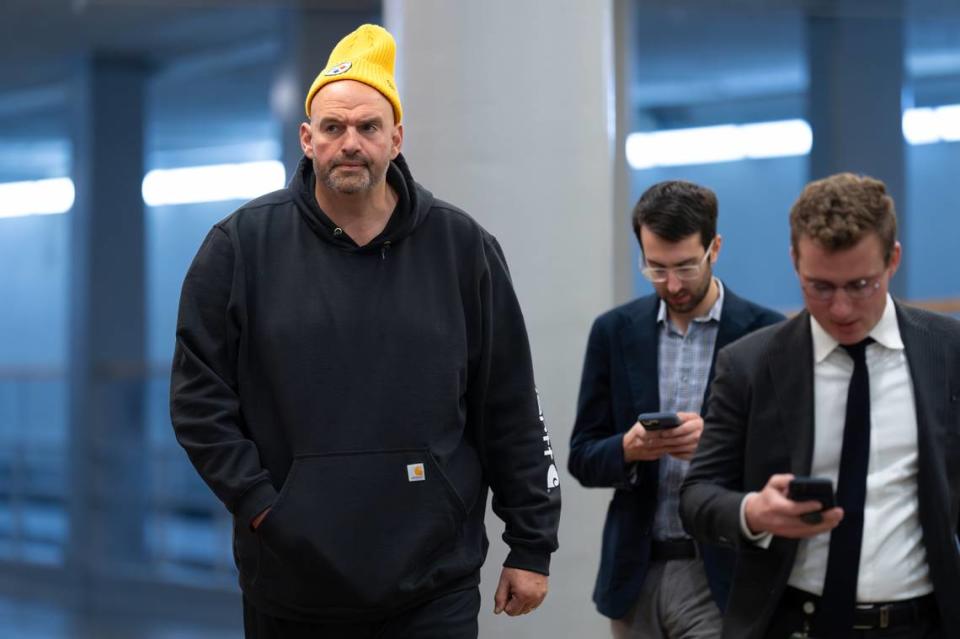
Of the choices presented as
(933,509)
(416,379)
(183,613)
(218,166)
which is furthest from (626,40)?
(933,509)

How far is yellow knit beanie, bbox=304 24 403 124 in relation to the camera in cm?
360

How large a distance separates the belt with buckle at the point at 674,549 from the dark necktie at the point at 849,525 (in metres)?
1.21

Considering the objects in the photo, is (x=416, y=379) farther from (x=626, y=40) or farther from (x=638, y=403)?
(x=626, y=40)

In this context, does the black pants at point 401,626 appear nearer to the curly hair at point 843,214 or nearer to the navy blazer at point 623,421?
the navy blazer at point 623,421

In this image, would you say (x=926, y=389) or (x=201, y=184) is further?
(x=201, y=184)

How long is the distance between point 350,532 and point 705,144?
8252mm

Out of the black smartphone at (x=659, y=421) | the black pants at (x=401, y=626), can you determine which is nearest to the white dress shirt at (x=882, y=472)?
the black smartphone at (x=659, y=421)

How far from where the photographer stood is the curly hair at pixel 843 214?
9.30ft

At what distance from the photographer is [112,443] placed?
12672mm

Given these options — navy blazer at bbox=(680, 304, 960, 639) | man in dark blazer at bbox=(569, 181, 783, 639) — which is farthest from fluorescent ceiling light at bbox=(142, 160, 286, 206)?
navy blazer at bbox=(680, 304, 960, 639)

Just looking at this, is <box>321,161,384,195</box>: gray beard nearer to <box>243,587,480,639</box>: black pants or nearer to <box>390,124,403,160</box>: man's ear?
<box>390,124,403,160</box>: man's ear

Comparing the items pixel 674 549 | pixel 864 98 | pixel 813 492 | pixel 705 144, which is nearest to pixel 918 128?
pixel 864 98

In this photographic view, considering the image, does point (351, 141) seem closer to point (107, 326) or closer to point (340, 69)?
point (340, 69)

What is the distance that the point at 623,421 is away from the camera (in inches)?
169
